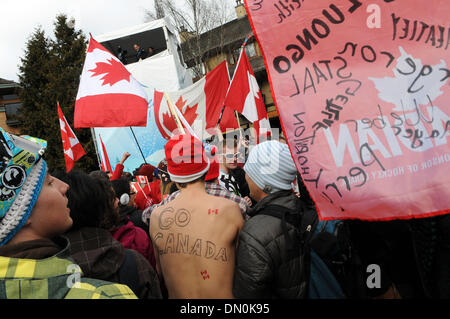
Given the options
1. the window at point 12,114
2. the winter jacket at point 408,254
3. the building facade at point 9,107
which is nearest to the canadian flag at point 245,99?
the winter jacket at point 408,254

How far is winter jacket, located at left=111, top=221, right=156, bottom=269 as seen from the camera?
2312 millimetres

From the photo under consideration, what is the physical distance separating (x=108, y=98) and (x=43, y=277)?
14.0 ft

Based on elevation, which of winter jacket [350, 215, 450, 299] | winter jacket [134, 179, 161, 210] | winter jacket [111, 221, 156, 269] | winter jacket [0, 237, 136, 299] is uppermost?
winter jacket [0, 237, 136, 299]

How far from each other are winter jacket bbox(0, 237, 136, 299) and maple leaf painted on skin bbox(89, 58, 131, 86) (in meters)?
4.29

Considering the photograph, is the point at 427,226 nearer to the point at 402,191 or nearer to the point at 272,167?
the point at 402,191

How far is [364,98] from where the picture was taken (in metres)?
1.57

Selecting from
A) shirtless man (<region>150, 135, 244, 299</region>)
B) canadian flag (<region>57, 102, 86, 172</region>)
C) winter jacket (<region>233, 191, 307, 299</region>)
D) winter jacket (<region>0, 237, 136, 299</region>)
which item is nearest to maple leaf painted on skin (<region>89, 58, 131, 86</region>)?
canadian flag (<region>57, 102, 86, 172</region>)

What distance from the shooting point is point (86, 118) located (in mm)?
4781

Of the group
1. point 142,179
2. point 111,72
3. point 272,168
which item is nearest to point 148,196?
point 142,179

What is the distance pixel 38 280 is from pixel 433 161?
167 centimetres

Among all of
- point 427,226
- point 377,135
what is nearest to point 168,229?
point 377,135

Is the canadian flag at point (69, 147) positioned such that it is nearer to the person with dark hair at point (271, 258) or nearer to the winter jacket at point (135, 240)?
the winter jacket at point (135, 240)

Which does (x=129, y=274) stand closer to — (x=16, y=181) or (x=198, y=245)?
(x=198, y=245)

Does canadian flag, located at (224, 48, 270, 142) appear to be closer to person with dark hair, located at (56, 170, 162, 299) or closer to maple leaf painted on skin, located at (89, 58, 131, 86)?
maple leaf painted on skin, located at (89, 58, 131, 86)
